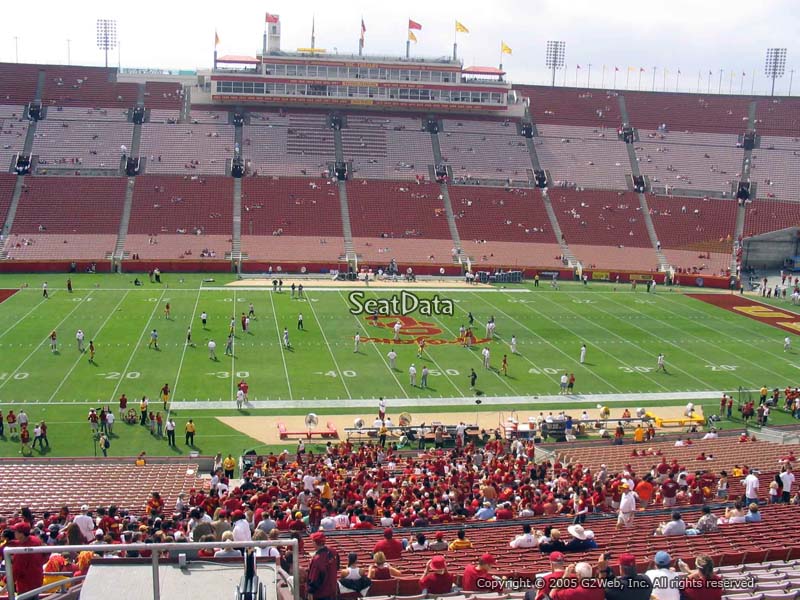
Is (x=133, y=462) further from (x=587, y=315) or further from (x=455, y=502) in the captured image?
(x=587, y=315)

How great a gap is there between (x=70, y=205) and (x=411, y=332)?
31044 millimetres

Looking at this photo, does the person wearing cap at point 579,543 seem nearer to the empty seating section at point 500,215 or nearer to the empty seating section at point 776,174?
the empty seating section at point 500,215

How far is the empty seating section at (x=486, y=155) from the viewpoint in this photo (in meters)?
69.6

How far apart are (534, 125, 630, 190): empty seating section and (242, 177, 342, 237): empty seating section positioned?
18.5 metres

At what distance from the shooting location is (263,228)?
60.0m

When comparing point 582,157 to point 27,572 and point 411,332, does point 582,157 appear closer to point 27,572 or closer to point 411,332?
point 411,332

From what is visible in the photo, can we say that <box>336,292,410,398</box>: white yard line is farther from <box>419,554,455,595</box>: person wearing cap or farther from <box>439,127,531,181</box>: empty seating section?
<box>439,127,531,181</box>: empty seating section

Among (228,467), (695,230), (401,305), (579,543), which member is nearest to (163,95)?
(401,305)

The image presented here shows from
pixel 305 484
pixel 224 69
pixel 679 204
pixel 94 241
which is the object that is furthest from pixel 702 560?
pixel 224 69

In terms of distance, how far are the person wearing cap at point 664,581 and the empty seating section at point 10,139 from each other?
206 feet

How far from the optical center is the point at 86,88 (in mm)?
72062

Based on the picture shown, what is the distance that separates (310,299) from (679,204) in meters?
34.4

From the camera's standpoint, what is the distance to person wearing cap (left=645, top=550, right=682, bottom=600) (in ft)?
25.8

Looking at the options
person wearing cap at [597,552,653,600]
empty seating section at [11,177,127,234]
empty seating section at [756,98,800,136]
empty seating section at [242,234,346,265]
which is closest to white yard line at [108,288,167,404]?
empty seating section at [242,234,346,265]
